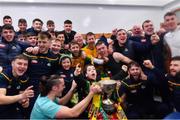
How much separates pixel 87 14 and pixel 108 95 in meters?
5.19

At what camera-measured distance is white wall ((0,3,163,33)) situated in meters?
7.33

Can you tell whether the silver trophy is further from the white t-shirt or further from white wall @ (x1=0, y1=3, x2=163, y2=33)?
white wall @ (x1=0, y1=3, x2=163, y2=33)

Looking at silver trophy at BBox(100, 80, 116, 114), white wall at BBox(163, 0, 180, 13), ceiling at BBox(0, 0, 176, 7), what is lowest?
silver trophy at BBox(100, 80, 116, 114)

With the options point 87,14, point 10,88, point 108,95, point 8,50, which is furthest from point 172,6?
point 10,88

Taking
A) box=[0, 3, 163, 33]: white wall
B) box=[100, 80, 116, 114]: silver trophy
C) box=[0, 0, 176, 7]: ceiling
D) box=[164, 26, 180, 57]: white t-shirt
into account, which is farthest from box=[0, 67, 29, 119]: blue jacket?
box=[0, 0, 176, 7]: ceiling

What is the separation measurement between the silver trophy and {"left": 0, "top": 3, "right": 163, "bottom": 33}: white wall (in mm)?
4708

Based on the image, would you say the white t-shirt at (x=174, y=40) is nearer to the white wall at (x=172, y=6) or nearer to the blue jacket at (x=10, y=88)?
the blue jacket at (x=10, y=88)

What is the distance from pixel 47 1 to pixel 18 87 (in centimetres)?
462

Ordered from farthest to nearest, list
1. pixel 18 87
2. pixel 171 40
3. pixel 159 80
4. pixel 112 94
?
pixel 171 40 < pixel 159 80 < pixel 18 87 < pixel 112 94

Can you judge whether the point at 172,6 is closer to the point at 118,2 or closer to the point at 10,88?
the point at 118,2

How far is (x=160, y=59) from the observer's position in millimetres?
4141

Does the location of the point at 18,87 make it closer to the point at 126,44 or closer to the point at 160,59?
the point at 126,44

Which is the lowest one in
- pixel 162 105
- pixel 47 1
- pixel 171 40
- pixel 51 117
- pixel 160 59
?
pixel 162 105

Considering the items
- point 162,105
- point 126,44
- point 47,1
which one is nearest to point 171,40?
point 126,44
